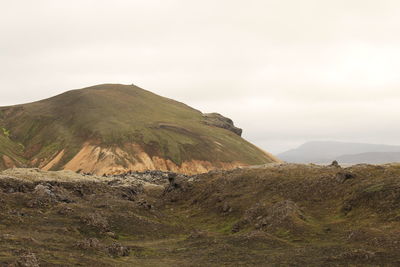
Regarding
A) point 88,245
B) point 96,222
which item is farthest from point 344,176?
point 88,245

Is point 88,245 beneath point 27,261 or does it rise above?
beneath

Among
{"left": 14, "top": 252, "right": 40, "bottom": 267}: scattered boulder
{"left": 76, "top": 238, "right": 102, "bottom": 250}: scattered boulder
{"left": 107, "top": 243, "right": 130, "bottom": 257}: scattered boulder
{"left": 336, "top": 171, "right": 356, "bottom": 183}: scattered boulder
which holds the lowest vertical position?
{"left": 107, "top": 243, "right": 130, "bottom": 257}: scattered boulder

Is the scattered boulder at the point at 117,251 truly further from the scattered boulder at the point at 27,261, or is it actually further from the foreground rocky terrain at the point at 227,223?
the scattered boulder at the point at 27,261

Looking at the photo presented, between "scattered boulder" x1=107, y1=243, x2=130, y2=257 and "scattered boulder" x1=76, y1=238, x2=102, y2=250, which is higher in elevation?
"scattered boulder" x1=76, y1=238, x2=102, y2=250

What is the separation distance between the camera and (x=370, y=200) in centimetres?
5128

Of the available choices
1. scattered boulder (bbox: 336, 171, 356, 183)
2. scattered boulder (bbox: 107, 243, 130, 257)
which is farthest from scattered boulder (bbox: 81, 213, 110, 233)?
scattered boulder (bbox: 336, 171, 356, 183)

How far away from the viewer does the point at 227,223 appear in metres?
60.3

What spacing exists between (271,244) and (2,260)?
85.1 ft

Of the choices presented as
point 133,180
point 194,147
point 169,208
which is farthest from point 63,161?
point 169,208

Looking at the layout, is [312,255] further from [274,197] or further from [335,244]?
[274,197]

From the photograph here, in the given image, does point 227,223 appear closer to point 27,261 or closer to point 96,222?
point 96,222

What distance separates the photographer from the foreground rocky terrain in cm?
3666

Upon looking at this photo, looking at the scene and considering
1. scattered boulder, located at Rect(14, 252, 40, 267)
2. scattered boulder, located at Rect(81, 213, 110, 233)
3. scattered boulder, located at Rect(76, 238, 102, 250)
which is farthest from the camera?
scattered boulder, located at Rect(81, 213, 110, 233)

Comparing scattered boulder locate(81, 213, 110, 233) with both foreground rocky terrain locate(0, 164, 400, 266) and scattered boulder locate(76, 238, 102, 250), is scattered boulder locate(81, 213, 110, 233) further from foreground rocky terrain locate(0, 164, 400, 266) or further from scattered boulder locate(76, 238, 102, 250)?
scattered boulder locate(76, 238, 102, 250)
